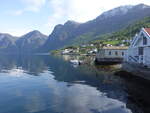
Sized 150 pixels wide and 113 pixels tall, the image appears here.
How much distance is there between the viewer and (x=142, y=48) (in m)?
50.2

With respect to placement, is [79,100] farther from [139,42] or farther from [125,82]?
[139,42]

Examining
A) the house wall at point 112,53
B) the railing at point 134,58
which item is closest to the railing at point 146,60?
the railing at point 134,58

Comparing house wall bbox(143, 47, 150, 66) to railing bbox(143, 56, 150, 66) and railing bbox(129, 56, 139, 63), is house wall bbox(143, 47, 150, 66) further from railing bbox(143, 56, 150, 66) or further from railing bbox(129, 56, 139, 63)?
railing bbox(129, 56, 139, 63)

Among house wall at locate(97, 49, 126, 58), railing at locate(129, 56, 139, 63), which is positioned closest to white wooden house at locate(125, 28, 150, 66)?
railing at locate(129, 56, 139, 63)

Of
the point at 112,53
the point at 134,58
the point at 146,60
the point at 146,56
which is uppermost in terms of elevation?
the point at 112,53

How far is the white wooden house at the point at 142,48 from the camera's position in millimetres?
45531

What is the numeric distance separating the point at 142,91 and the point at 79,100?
11.2 metres

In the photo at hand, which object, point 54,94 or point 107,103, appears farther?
point 54,94

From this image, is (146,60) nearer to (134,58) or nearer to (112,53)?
(134,58)

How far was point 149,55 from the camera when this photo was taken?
4506cm

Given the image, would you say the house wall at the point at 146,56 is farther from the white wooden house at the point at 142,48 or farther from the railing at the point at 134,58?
the railing at the point at 134,58

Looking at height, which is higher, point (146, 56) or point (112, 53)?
point (112, 53)

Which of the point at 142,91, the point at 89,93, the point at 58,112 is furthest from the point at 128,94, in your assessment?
the point at 58,112

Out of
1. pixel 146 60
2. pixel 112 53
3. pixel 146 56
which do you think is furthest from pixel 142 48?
pixel 112 53
